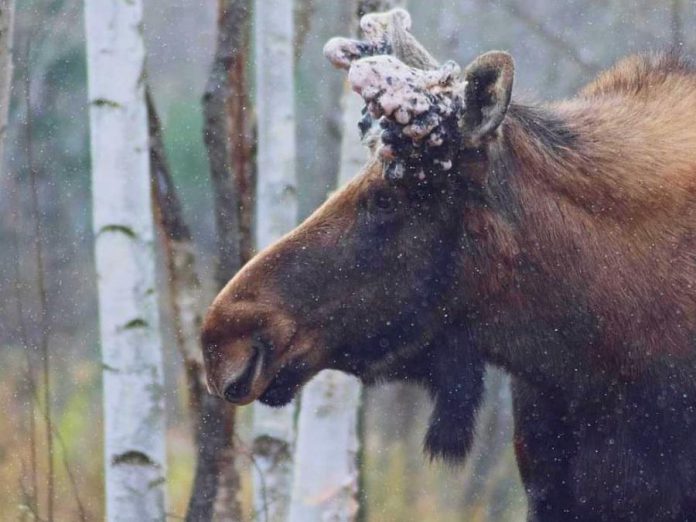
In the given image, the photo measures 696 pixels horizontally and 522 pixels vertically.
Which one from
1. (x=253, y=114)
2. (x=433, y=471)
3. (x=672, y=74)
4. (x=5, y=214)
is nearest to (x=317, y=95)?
(x=5, y=214)

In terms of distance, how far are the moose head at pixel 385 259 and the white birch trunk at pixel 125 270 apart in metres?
2.09

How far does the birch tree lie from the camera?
21.4 ft

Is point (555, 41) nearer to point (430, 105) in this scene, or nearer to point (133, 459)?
point (133, 459)

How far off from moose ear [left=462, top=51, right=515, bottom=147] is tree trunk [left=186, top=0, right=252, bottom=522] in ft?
9.54

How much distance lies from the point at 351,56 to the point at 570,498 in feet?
4.65

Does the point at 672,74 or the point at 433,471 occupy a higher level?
the point at 672,74

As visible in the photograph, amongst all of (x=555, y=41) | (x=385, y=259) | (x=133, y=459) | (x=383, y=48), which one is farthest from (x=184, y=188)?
(x=385, y=259)

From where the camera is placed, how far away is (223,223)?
7.03 m

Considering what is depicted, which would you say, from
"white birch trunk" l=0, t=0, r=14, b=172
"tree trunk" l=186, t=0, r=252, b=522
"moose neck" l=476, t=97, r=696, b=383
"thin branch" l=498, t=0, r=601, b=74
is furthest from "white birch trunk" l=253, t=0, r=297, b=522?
"thin branch" l=498, t=0, r=601, b=74

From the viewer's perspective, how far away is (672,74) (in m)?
4.70

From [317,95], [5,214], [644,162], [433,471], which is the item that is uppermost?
[644,162]

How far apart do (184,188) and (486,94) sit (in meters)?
10.9

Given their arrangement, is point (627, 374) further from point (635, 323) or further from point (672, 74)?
point (672, 74)

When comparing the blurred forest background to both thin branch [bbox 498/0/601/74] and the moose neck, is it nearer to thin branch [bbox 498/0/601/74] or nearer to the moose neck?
thin branch [bbox 498/0/601/74]
